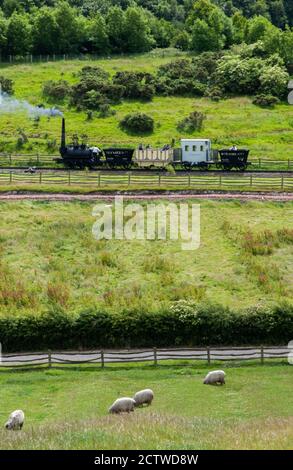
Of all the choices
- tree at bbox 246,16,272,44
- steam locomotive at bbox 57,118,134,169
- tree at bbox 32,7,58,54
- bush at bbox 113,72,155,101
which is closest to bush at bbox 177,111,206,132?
bush at bbox 113,72,155,101

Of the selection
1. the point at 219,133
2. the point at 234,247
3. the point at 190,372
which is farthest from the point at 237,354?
the point at 219,133

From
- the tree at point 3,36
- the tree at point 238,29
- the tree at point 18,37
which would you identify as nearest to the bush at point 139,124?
the tree at point 3,36

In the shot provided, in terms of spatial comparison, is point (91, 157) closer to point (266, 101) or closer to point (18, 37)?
point (266, 101)

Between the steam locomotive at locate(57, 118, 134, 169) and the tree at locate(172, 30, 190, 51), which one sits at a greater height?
the tree at locate(172, 30, 190, 51)

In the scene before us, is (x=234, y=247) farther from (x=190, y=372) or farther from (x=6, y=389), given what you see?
(x=6, y=389)

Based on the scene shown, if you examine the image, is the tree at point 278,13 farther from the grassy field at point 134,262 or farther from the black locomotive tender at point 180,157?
the grassy field at point 134,262

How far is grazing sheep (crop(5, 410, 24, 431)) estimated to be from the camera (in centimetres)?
2266

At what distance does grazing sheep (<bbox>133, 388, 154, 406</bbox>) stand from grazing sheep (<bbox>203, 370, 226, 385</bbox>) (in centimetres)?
296

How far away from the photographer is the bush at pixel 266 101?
263 ft

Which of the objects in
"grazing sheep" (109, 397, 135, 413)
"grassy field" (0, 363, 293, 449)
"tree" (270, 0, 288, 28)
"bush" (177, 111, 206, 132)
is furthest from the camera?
"tree" (270, 0, 288, 28)

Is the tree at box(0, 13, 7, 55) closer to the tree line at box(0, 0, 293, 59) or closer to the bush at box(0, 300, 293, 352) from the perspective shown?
the tree line at box(0, 0, 293, 59)

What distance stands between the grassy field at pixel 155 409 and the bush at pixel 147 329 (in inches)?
88.7

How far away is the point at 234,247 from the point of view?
41469 mm
